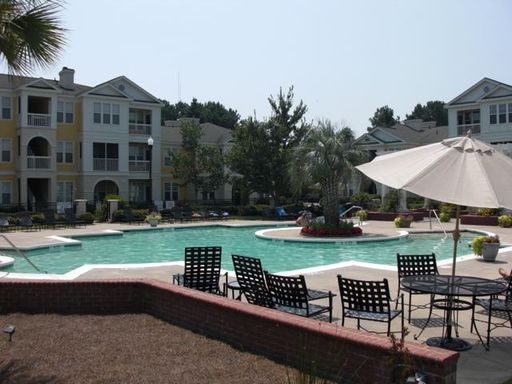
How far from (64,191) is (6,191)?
425cm

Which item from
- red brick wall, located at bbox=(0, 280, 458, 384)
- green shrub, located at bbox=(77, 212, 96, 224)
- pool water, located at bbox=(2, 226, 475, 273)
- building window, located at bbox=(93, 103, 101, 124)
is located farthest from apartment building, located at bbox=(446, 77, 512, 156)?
red brick wall, located at bbox=(0, 280, 458, 384)

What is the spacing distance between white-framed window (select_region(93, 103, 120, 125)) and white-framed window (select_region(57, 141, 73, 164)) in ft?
9.30

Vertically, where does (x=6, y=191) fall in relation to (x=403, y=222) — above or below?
above

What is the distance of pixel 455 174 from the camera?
6.88 meters

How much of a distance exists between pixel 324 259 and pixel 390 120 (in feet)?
310

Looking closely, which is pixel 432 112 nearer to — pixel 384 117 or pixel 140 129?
pixel 384 117

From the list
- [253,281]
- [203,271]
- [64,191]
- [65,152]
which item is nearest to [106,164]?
[65,152]

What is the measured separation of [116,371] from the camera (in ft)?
20.7

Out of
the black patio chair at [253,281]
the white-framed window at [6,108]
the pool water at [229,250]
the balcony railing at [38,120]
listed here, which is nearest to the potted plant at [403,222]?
the pool water at [229,250]

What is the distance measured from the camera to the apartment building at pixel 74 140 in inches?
1582

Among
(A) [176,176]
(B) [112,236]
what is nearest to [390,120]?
(A) [176,176]

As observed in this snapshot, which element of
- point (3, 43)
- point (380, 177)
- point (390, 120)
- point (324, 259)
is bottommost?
point (324, 259)

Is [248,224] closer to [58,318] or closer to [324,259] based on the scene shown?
[324,259]

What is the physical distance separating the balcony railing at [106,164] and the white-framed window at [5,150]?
6296 mm
